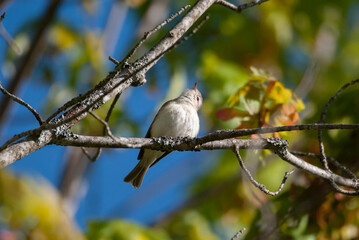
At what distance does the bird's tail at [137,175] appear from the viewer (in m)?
4.62

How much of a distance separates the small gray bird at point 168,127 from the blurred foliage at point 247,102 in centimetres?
35

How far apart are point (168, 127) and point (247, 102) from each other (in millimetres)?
1193

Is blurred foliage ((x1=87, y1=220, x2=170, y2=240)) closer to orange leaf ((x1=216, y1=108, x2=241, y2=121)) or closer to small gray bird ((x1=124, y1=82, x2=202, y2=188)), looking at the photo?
small gray bird ((x1=124, y1=82, x2=202, y2=188))

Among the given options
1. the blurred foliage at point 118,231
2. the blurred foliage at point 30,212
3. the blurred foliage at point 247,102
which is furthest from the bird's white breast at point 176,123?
the blurred foliage at point 30,212

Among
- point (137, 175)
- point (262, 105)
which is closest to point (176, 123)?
point (137, 175)

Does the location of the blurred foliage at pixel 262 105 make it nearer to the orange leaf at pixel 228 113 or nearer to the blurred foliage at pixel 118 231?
the orange leaf at pixel 228 113

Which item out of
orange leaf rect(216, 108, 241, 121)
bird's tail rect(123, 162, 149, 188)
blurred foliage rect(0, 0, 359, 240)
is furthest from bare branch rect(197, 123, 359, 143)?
bird's tail rect(123, 162, 149, 188)

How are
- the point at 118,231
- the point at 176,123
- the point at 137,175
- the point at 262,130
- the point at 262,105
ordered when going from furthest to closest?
1. the point at 137,175
2. the point at 176,123
3. the point at 118,231
4. the point at 262,105
5. the point at 262,130

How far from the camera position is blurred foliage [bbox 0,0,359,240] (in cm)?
348

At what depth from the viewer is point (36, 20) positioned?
6.05 m

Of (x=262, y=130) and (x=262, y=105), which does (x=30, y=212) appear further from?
(x=262, y=130)

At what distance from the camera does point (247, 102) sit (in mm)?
3455

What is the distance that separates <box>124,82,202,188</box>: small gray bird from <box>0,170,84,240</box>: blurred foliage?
3.36ft

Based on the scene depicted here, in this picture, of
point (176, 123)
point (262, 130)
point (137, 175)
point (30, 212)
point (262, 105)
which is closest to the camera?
point (262, 130)
